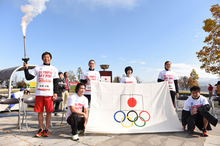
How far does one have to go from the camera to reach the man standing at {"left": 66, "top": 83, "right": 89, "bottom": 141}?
3.47m

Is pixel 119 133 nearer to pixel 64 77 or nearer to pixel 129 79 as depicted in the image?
pixel 129 79

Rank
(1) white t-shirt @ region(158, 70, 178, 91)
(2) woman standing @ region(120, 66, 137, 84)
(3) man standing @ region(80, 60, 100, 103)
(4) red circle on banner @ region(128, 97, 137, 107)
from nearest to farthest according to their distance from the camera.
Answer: (4) red circle on banner @ region(128, 97, 137, 107) < (3) man standing @ region(80, 60, 100, 103) < (1) white t-shirt @ region(158, 70, 178, 91) < (2) woman standing @ region(120, 66, 137, 84)

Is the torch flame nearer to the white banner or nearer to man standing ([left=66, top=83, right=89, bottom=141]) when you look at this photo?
man standing ([left=66, top=83, right=89, bottom=141])

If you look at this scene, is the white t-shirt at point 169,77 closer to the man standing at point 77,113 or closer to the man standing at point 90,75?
the man standing at point 90,75

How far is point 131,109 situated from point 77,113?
1464 millimetres

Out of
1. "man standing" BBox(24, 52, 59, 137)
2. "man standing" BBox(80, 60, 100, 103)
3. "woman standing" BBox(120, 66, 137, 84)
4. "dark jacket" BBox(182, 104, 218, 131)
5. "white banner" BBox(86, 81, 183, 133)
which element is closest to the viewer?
"dark jacket" BBox(182, 104, 218, 131)

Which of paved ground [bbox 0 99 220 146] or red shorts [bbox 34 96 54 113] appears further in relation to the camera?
red shorts [bbox 34 96 54 113]

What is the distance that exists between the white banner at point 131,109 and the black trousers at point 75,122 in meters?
0.18

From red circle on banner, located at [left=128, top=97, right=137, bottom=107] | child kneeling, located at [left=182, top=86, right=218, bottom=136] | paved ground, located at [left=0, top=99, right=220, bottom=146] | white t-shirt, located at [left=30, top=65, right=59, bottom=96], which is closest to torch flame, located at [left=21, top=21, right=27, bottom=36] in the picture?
white t-shirt, located at [left=30, top=65, right=59, bottom=96]

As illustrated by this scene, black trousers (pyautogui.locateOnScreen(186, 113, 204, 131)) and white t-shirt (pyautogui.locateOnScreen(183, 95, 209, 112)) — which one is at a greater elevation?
white t-shirt (pyautogui.locateOnScreen(183, 95, 209, 112))

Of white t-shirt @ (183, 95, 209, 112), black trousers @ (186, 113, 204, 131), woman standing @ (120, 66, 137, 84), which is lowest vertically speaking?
black trousers @ (186, 113, 204, 131)

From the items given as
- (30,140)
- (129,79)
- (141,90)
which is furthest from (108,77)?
(30,140)

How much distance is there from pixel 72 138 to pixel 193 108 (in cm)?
314

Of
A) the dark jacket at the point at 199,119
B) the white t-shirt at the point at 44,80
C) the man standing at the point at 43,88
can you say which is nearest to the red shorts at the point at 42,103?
the man standing at the point at 43,88
